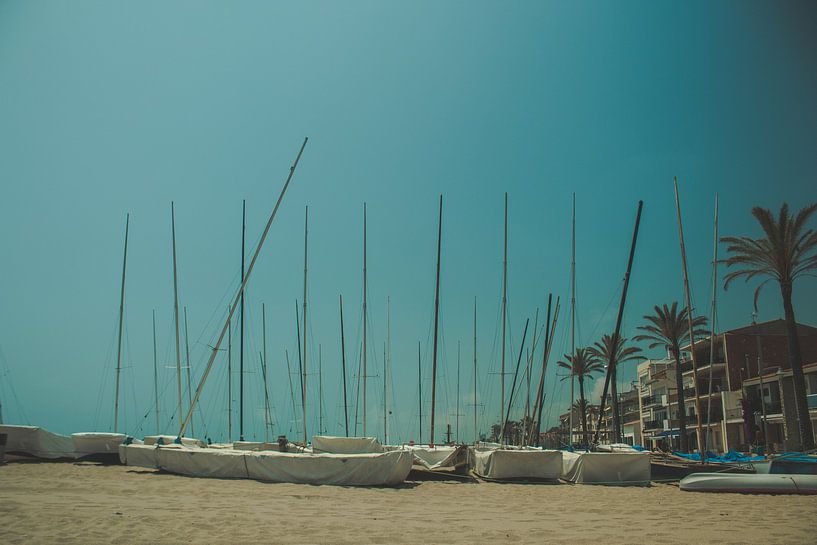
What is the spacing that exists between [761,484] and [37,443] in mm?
28631

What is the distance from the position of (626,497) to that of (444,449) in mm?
9457

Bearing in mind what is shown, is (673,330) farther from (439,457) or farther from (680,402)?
(439,457)

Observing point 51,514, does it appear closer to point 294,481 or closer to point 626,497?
point 294,481

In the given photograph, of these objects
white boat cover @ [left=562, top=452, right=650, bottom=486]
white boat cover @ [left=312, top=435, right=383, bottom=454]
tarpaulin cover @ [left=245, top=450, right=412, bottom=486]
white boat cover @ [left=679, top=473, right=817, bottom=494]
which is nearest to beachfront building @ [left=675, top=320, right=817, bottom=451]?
white boat cover @ [left=562, top=452, right=650, bottom=486]

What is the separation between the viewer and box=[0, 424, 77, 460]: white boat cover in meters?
27.7

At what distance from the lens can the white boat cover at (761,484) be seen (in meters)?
18.0

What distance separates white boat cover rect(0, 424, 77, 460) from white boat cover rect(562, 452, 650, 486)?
22.3 metres

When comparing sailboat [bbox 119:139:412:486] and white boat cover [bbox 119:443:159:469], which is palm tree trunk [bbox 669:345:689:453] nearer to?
sailboat [bbox 119:139:412:486]

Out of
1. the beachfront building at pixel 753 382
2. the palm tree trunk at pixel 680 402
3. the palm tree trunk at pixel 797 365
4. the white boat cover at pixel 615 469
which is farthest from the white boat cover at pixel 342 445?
the beachfront building at pixel 753 382

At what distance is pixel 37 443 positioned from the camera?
1110 inches

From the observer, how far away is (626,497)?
57.7 feet

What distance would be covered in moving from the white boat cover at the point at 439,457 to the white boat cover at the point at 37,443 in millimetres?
15969

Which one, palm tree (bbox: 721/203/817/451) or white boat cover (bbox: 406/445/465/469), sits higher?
palm tree (bbox: 721/203/817/451)

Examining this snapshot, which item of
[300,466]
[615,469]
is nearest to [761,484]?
[615,469]
